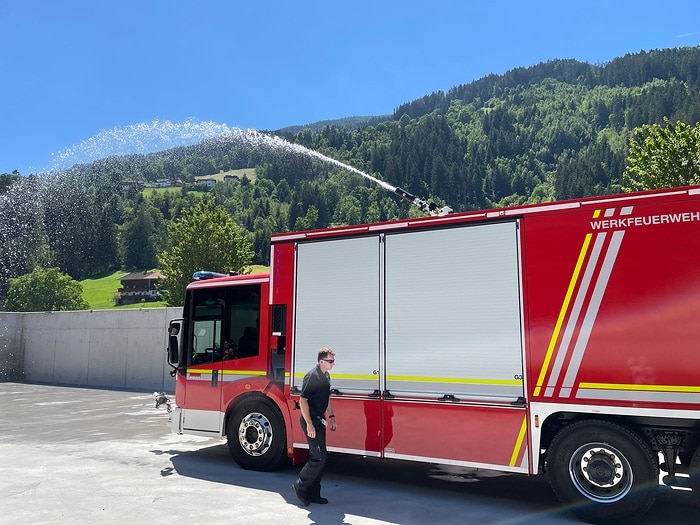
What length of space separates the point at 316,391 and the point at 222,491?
6.97 ft

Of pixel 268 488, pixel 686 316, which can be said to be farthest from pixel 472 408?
pixel 268 488

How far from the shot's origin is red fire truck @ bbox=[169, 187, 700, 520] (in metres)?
5.84

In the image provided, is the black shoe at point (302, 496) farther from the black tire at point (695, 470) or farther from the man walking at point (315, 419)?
the black tire at point (695, 470)

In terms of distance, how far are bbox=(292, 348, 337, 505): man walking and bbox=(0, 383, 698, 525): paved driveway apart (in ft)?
0.87


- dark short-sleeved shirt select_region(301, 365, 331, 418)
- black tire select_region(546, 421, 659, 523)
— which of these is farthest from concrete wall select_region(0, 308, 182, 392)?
black tire select_region(546, 421, 659, 523)

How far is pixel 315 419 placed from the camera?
22.2ft

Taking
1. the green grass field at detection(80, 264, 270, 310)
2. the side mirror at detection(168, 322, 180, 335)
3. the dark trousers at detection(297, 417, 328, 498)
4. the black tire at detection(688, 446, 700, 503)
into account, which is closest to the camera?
the black tire at detection(688, 446, 700, 503)

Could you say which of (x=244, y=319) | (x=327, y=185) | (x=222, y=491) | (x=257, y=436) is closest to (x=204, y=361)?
(x=244, y=319)

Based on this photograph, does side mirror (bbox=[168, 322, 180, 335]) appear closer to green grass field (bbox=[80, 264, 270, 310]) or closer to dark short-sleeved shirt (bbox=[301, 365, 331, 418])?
dark short-sleeved shirt (bbox=[301, 365, 331, 418])

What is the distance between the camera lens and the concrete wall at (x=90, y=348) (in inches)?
947

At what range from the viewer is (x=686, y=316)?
5.68 m

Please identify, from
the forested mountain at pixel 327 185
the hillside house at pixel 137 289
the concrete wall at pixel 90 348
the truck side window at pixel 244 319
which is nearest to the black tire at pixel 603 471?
the truck side window at pixel 244 319

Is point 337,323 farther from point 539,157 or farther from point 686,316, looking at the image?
point 539,157

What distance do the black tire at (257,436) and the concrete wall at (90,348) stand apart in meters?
15.6
